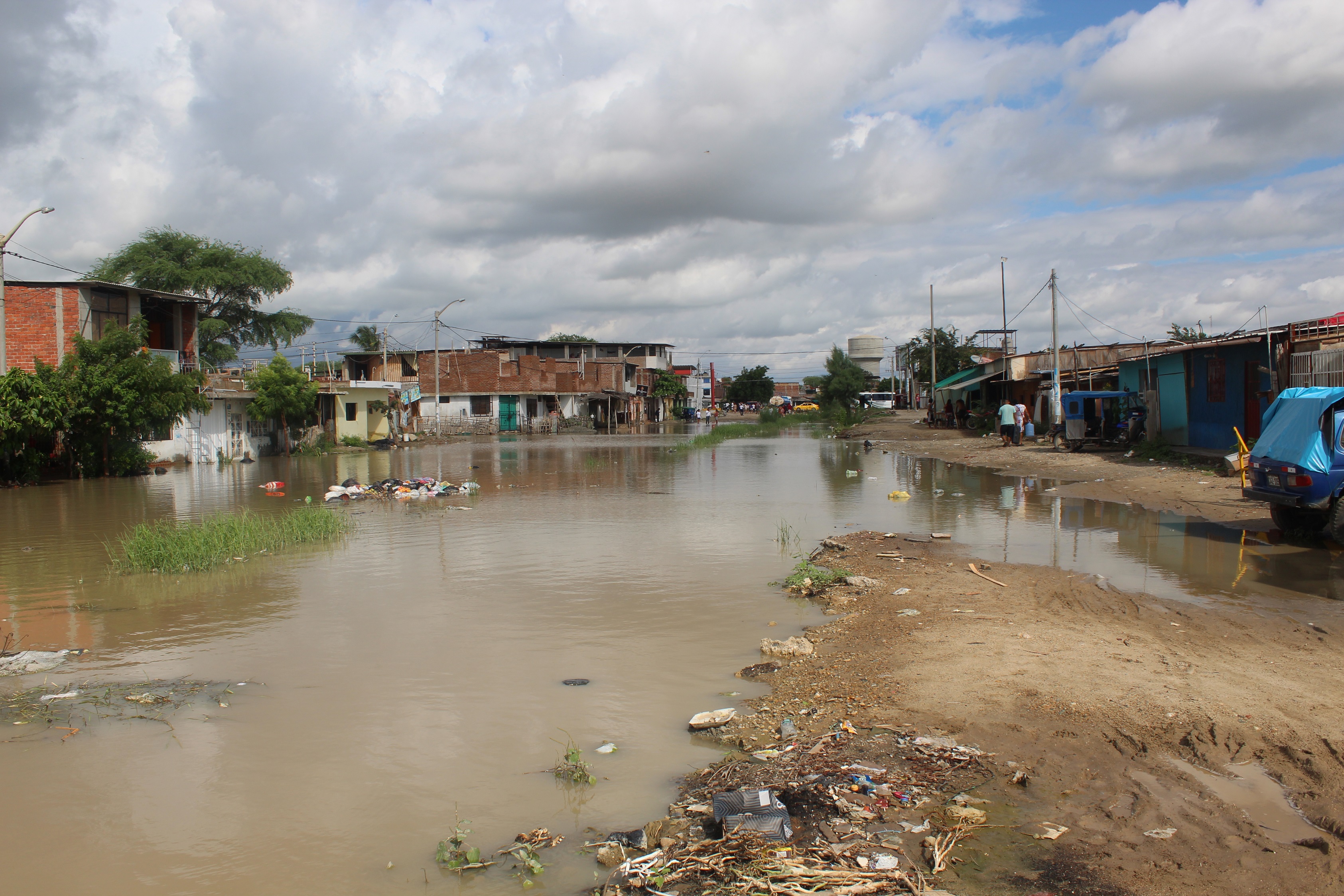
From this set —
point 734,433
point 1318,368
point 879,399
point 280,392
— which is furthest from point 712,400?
point 1318,368

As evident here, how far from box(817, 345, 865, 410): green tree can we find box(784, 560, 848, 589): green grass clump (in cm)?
5715

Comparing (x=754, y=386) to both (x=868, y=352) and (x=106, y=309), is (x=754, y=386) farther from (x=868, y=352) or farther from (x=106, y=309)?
(x=106, y=309)

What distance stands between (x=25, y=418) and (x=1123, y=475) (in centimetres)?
2841

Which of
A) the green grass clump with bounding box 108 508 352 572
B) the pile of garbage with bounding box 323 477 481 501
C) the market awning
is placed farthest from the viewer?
the market awning

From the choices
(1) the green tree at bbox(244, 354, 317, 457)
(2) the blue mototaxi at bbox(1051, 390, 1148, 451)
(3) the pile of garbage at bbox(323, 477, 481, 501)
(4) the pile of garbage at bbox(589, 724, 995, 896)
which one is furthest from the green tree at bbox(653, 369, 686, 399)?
(4) the pile of garbage at bbox(589, 724, 995, 896)

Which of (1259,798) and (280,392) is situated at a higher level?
(280,392)

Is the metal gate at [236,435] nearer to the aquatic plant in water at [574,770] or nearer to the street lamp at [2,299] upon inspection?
the street lamp at [2,299]

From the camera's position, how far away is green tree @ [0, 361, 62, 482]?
22.4 m

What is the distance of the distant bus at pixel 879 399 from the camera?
70188 mm

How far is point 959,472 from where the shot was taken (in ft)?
78.9

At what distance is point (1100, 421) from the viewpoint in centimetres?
2764

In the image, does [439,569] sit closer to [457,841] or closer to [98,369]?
[457,841]

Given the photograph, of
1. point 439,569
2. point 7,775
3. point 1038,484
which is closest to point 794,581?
point 439,569

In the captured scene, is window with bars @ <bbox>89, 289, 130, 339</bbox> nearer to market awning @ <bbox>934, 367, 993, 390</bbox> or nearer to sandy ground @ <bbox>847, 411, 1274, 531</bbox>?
sandy ground @ <bbox>847, 411, 1274, 531</bbox>
